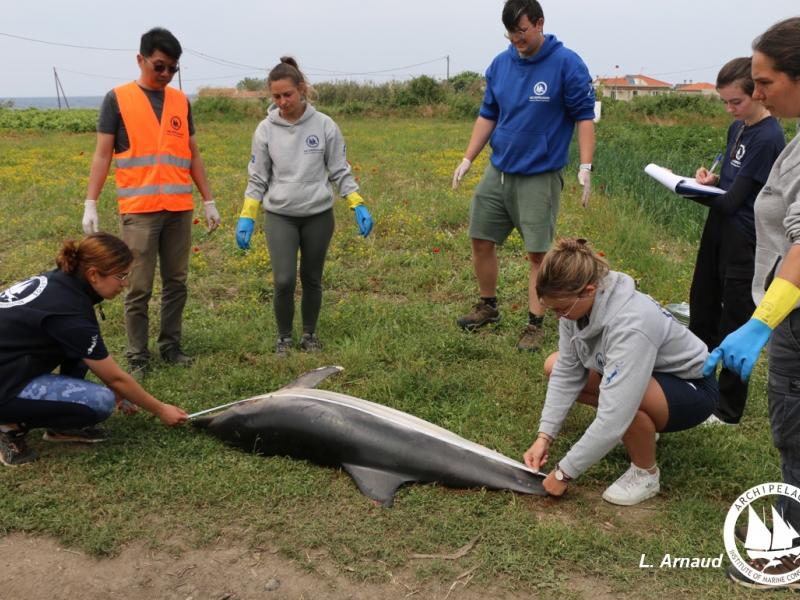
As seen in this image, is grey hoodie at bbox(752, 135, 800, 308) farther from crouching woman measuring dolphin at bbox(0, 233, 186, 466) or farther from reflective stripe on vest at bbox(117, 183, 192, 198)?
reflective stripe on vest at bbox(117, 183, 192, 198)

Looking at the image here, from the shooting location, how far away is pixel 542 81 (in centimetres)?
493

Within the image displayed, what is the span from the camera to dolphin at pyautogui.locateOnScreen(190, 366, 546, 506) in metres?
3.35

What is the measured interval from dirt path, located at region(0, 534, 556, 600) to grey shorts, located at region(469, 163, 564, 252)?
9.44ft

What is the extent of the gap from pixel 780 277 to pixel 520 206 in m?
2.85

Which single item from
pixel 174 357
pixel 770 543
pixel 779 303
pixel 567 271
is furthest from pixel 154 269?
pixel 770 543

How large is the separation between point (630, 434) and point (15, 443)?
315cm

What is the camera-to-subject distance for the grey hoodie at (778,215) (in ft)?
8.00

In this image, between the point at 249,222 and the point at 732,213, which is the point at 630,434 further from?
the point at 249,222

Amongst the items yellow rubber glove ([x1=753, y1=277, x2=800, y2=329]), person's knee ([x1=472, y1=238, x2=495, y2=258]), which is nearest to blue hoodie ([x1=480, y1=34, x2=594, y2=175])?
person's knee ([x1=472, y1=238, x2=495, y2=258])

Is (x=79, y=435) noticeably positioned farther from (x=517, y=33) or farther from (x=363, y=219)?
(x=517, y=33)

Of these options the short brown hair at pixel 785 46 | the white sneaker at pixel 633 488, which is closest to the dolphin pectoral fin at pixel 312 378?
the white sneaker at pixel 633 488

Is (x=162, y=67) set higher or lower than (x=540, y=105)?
higher

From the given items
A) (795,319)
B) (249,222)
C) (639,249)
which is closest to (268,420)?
(249,222)

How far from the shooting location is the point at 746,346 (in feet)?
7.78
